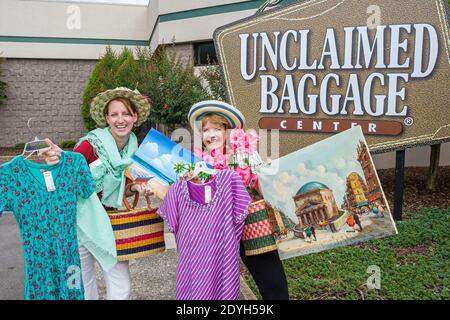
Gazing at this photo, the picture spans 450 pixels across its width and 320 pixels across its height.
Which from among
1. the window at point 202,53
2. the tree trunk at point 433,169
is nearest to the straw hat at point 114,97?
the tree trunk at point 433,169

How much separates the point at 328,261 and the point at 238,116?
2180 millimetres

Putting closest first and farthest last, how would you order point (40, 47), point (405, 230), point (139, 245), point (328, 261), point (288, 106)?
point (139, 245) < point (328, 261) < point (405, 230) < point (288, 106) < point (40, 47)

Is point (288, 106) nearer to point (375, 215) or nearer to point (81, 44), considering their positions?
point (375, 215)

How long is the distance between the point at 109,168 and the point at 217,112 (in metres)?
0.76

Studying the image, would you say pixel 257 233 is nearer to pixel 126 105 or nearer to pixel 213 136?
pixel 213 136

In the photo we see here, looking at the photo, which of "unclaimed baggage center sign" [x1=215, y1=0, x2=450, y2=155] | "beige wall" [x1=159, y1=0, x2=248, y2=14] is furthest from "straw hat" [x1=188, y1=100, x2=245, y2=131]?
"beige wall" [x1=159, y1=0, x2=248, y2=14]

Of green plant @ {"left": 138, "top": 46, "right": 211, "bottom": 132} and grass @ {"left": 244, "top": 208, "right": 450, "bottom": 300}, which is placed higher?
green plant @ {"left": 138, "top": 46, "right": 211, "bottom": 132}

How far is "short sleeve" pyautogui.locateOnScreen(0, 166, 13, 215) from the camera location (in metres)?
2.10

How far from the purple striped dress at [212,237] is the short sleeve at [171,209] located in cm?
4

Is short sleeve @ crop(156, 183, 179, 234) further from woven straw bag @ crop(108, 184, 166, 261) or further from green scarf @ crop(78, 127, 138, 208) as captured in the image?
green scarf @ crop(78, 127, 138, 208)

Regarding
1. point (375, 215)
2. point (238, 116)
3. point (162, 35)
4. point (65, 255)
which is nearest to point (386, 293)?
point (375, 215)

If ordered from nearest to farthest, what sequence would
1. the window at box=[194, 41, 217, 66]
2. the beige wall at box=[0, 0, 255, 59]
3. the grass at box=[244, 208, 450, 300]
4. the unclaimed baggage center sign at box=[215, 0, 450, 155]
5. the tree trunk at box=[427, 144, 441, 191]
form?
the grass at box=[244, 208, 450, 300], the unclaimed baggage center sign at box=[215, 0, 450, 155], the tree trunk at box=[427, 144, 441, 191], the window at box=[194, 41, 217, 66], the beige wall at box=[0, 0, 255, 59]

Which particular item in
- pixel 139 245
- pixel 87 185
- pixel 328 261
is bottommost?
pixel 328 261

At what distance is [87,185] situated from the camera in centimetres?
226
